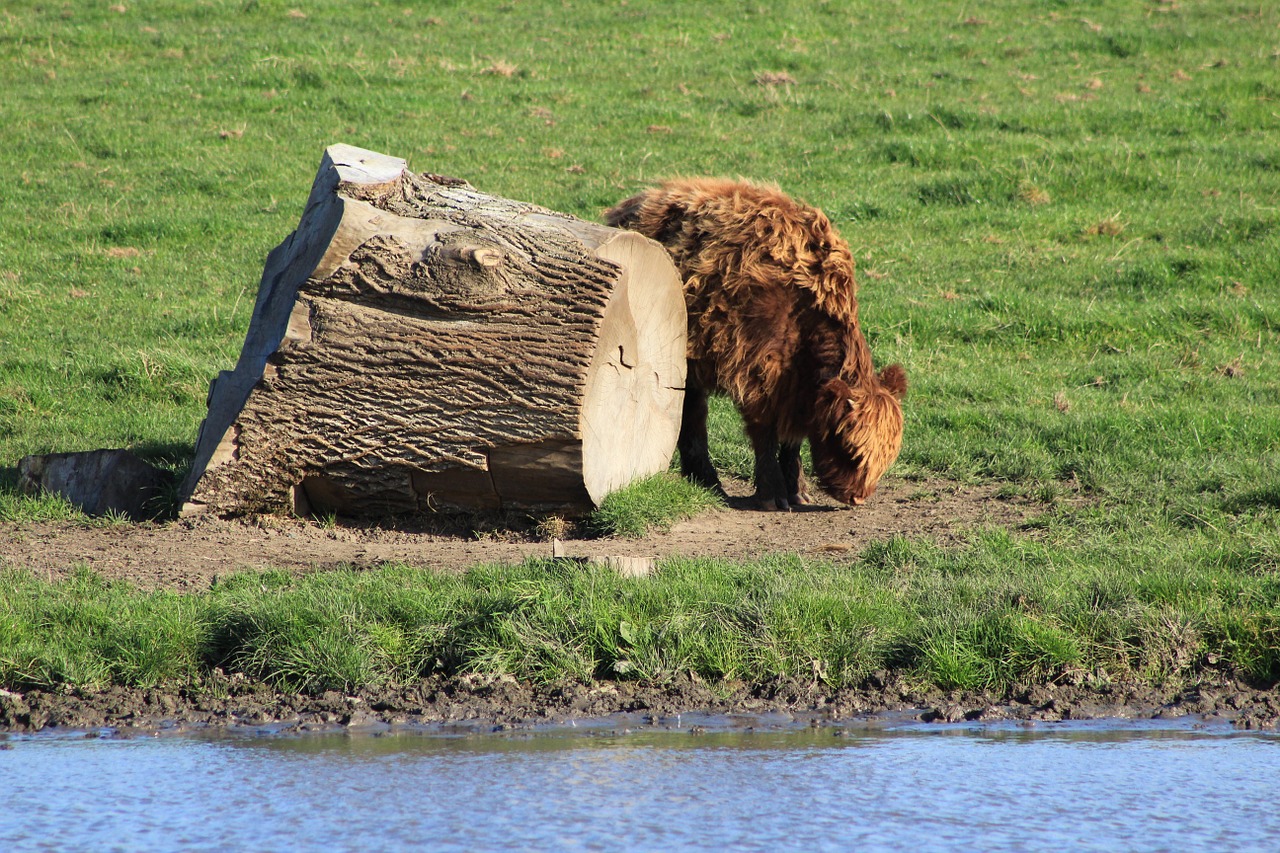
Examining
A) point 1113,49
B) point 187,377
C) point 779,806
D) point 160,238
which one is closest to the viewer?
point 779,806

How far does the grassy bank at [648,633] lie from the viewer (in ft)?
15.9

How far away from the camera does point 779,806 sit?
3750 millimetres

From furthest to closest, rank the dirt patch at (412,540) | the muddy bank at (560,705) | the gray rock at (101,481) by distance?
the gray rock at (101,481) < the dirt patch at (412,540) < the muddy bank at (560,705)

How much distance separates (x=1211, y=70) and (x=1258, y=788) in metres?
15.1

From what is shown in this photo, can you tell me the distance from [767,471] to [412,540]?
2146 millimetres

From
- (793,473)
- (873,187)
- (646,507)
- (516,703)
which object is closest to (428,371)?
(646,507)

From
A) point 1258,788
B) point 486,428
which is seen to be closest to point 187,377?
point 486,428

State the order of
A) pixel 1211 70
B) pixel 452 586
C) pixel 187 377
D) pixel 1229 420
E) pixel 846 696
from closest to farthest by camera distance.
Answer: pixel 846 696 → pixel 452 586 → pixel 1229 420 → pixel 187 377 → pixel 1211 70

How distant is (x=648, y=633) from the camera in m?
4.96

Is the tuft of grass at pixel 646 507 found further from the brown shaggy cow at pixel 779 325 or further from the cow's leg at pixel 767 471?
the brown shaggy cow at pixel 779 325

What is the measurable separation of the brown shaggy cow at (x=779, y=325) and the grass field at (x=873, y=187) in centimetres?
87

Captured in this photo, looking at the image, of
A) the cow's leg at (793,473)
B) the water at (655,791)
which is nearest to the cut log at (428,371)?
the cow's leg at (793,473)

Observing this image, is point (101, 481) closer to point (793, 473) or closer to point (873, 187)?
point (793, 473)

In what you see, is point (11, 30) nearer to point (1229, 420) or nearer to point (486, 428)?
point (486, 428)
